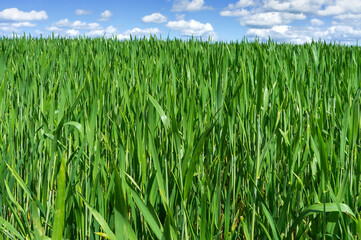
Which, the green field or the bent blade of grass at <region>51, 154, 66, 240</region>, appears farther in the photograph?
the green field

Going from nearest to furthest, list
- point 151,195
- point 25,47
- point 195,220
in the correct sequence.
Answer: point 151,195 < point 195,220 < point 25,47

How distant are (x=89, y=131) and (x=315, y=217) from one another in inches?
20.7

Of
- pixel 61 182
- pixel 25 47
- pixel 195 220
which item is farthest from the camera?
pixel 25 47

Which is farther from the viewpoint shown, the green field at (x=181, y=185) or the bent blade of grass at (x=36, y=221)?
the green field at (x=181, y=185)

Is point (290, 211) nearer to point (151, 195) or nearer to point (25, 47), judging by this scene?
point (151, 195)

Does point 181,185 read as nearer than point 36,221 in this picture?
No

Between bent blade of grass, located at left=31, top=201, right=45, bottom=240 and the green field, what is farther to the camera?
the green field

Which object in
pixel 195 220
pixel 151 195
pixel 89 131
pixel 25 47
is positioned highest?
pixel 25 47

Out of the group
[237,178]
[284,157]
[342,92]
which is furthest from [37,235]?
[342,92]

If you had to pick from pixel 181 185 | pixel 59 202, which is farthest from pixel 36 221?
pixel 181 185

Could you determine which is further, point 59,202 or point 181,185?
point 181,185

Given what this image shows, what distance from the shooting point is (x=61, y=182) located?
1.56 feet

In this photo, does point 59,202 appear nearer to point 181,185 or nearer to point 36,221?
point 36,221

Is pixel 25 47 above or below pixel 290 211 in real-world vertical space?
above
